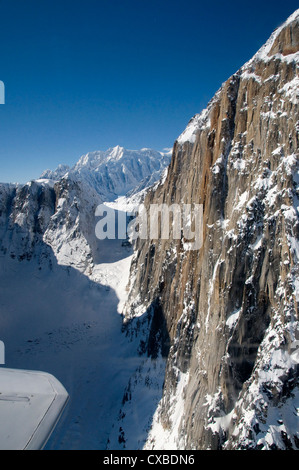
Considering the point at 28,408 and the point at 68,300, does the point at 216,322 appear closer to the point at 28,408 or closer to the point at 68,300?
the point at 28,408

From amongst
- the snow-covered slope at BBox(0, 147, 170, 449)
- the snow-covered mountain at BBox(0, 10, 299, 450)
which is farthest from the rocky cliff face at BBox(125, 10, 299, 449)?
the snow-covered slope at BBox(0, 147, 170, 449)

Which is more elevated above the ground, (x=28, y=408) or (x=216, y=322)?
(x=28, y=408)

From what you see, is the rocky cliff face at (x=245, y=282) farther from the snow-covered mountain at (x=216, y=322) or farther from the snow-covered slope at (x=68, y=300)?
the snow-covered slope at (x=68, y=300)

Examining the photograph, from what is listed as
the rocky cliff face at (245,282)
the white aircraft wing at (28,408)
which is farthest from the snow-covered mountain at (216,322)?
the white aircraft wing at (28,408)

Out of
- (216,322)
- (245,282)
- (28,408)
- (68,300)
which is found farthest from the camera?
(68,300)

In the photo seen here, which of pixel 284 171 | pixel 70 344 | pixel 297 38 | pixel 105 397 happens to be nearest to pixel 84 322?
pixel 70 344

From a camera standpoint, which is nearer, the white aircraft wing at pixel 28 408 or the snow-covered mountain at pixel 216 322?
the white aircraft wing at pixel 28 408

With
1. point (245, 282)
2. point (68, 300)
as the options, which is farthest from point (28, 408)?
point (68, 300)

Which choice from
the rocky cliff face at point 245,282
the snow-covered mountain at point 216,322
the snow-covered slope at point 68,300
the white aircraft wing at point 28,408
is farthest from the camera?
the snow-covered slope at point 68,300
